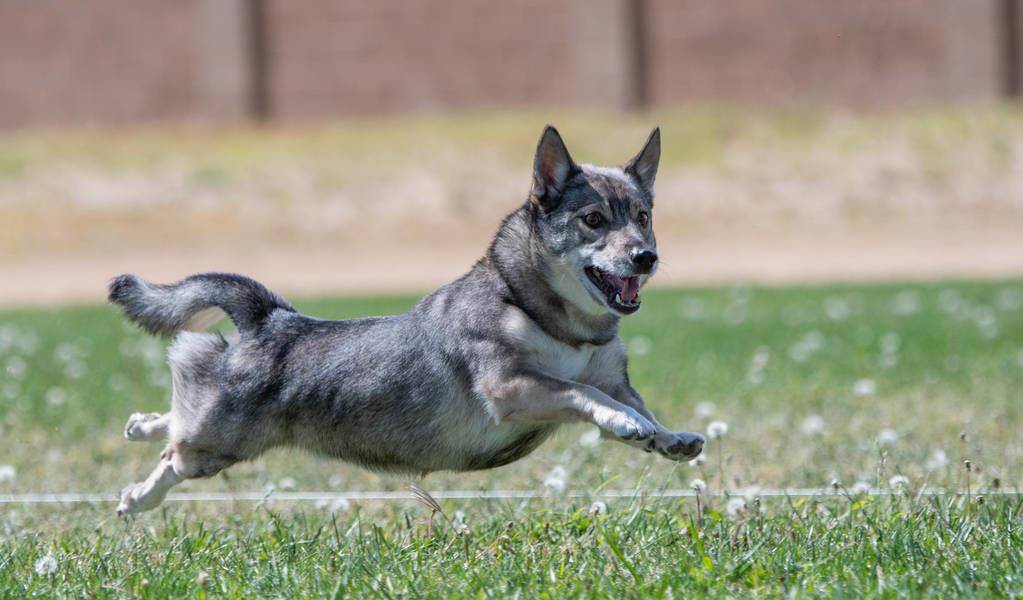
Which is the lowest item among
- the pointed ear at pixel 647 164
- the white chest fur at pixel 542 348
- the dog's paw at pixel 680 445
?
the dog's paw at pixel 680 445

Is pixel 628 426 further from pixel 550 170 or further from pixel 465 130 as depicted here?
pixel 465 130

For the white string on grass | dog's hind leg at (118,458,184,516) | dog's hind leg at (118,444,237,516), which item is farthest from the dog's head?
dog's hind leg at (118,458,184,516)

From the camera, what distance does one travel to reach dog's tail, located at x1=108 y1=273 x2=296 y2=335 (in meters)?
5.68

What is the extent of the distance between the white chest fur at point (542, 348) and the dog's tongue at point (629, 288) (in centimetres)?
30

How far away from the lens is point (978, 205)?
27234mm

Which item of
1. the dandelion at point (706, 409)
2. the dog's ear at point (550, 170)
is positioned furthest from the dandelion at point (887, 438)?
the dog's ear at point (550, 170)

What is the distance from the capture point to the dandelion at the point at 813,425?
719 centimetres

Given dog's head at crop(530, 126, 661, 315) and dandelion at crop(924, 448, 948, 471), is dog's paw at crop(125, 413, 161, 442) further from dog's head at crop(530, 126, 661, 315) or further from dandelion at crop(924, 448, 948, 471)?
dandelion at crop(924, 448, 948, 471)

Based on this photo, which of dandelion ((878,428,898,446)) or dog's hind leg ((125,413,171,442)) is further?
dandelion ((878,428,898,446))

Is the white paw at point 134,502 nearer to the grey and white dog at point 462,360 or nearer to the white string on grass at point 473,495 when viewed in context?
the grey and white dog at point 462,360

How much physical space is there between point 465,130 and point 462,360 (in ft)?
87.2

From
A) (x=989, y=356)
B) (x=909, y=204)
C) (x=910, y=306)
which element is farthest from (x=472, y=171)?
(x=989, y=356)

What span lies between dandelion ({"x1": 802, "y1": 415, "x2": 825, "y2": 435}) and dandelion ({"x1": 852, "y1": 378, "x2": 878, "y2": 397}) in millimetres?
288

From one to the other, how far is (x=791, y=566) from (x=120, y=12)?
32359 millimetres
